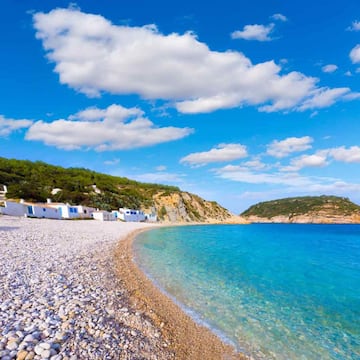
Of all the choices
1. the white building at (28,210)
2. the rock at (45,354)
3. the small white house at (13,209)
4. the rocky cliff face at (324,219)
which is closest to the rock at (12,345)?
the rock at (45,354)

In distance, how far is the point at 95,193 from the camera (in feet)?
284

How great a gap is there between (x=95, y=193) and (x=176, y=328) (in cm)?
8295

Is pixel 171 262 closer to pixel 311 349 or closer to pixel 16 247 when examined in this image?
pixel 16 247

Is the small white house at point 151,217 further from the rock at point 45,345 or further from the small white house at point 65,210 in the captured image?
the rock at point 45,345

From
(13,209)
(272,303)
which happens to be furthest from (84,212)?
(272,303)

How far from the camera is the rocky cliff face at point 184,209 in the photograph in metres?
103

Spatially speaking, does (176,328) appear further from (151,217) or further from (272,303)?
(151,217)

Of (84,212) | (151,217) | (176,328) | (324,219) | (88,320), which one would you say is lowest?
(324,219)

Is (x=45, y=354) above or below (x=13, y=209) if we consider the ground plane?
below

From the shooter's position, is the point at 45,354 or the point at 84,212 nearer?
the point at 45,354

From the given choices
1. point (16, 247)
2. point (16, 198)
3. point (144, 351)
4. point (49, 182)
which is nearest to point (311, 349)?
point (144, 351)

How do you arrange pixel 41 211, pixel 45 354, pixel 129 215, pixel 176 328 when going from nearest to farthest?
pixel 45 354 < pixel 176 328 < pixel 41 211 < pixel 129 215

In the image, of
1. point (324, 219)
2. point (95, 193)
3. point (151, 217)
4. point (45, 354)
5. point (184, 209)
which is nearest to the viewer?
point (45, 354)

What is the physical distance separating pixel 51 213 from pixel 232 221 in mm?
104189
